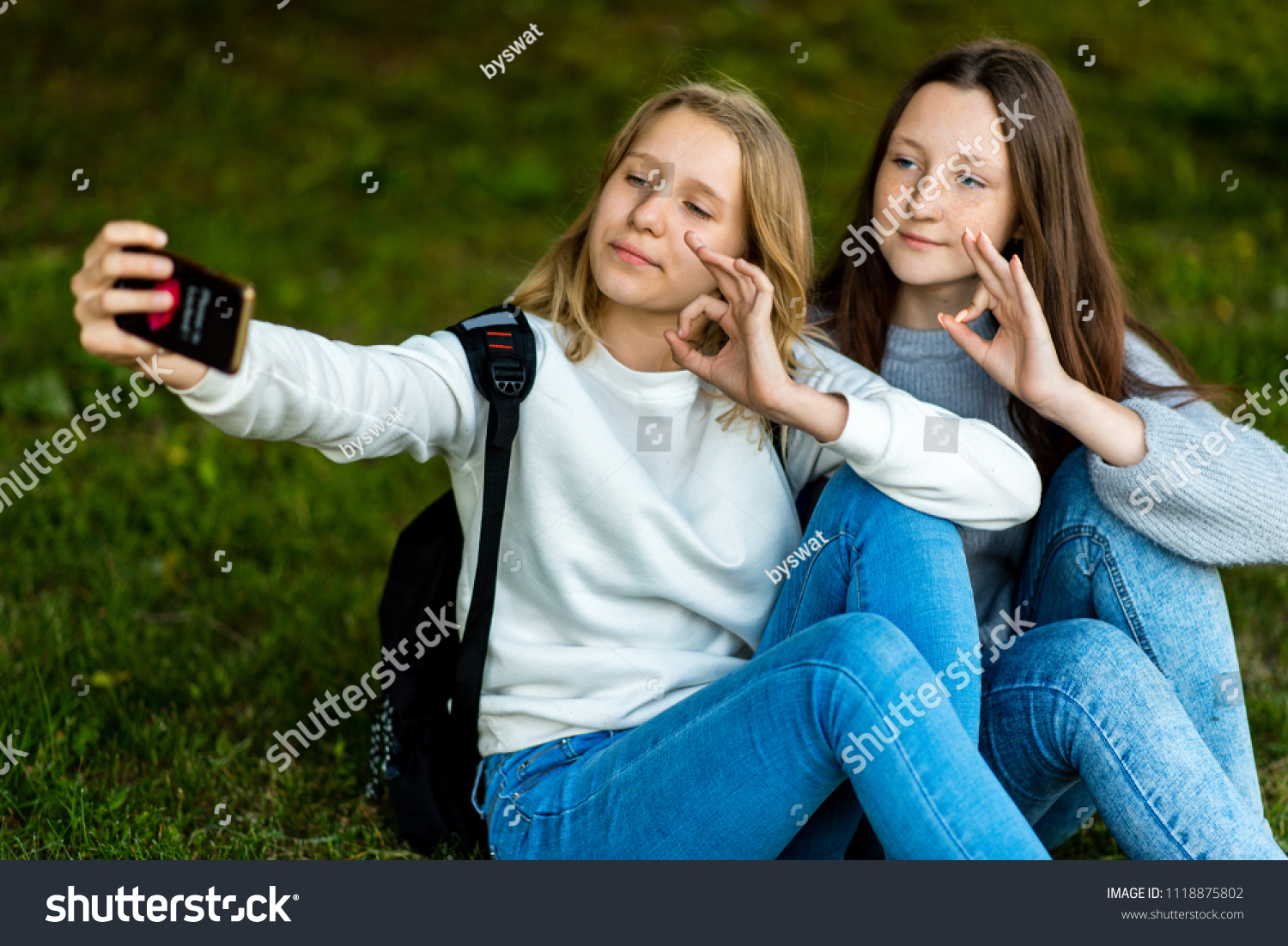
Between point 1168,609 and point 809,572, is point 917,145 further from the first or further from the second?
point 1168,609

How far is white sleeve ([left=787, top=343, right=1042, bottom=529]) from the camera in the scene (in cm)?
199

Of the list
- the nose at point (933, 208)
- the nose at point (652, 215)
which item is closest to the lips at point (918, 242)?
the nose at point (933, 208)

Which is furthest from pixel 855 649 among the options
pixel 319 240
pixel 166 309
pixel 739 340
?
pixel 319 240

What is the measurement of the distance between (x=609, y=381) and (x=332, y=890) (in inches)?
37.9

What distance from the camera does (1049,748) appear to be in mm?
2008

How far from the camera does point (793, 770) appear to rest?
1802 mm

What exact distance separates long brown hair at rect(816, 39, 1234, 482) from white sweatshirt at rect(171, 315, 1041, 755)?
0.30 meters

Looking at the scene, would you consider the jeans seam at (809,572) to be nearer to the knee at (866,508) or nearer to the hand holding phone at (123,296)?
the knee at (866,508)

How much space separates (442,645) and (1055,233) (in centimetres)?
143

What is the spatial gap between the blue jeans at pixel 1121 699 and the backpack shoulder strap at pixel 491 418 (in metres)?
0.89

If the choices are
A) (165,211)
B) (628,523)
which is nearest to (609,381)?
(628,523)

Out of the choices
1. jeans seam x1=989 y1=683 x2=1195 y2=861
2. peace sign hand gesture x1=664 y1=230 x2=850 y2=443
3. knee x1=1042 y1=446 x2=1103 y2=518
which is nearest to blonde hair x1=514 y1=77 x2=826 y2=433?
peace sign hand gesture x1=664 y1=230 x2=850 y2=443

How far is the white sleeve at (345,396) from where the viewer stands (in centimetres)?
158

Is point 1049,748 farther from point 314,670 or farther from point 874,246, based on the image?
point 314,670
